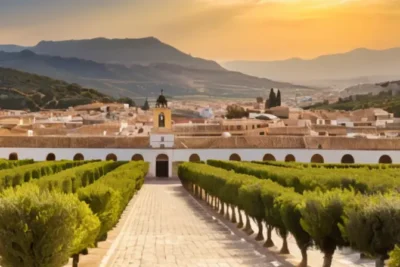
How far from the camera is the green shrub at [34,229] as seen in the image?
42.0 ft

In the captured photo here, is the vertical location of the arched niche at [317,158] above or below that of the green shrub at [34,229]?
below

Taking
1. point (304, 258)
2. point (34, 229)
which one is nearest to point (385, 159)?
point (304, 258)

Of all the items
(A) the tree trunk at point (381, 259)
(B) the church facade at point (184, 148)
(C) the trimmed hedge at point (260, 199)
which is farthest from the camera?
(B) the church facade at point (184, 148)

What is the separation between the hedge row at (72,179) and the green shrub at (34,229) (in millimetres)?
7260

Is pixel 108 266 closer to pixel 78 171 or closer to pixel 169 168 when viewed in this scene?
pixel 78 171

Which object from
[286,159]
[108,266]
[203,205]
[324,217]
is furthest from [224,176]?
[286,159]

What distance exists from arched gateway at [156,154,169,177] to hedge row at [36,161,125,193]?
1213 centimetres

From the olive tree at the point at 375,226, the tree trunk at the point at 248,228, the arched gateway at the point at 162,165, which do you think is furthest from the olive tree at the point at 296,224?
the arched gateway at the point at 162,165

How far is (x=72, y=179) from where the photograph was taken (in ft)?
109

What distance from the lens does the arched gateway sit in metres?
65.1

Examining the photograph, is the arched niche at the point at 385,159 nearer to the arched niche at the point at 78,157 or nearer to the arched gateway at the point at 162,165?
the arched gateway at the point at 162,165

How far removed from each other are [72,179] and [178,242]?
461 inches

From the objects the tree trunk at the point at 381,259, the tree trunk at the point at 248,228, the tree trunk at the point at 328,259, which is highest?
the tree trunk at the point at 381,259

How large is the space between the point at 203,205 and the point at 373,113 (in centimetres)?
8543
